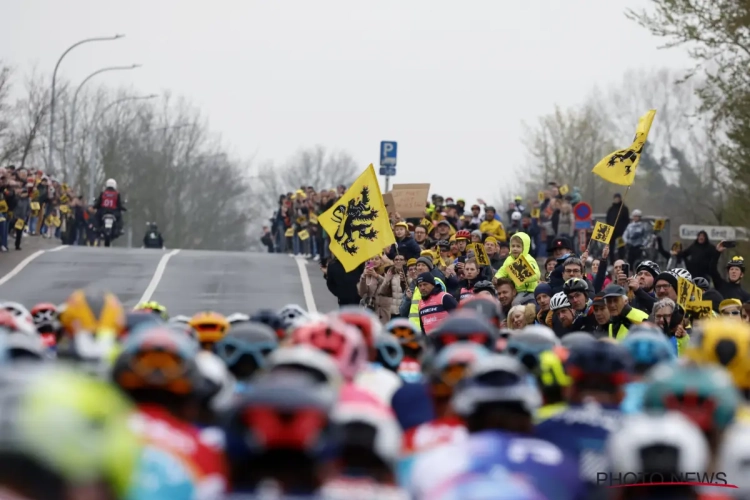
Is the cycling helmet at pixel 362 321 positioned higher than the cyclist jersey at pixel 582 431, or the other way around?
the cycling helmet at pixel 362 321

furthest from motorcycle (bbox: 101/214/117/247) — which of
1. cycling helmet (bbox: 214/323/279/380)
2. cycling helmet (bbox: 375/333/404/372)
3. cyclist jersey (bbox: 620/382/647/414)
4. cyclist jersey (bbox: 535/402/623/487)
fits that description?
cyclist jersey (bbox: 535/402/623/487)

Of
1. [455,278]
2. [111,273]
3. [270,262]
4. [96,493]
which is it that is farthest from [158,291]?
[96,493]

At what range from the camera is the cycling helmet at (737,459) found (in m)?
5.35

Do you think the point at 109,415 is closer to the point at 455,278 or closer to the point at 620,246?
the point at 455,278

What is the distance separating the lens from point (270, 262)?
3591 centimetres

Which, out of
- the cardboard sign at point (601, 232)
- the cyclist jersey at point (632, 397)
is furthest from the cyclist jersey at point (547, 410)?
the cardboard sign at point (601, 232)

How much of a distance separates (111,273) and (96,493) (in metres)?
28.1

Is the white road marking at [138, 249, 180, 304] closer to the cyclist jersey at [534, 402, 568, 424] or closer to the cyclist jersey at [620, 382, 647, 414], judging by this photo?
the cyclist jersey at [534, 402, 568, 424]

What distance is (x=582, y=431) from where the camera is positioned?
20.5 ft

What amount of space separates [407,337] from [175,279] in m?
21.9

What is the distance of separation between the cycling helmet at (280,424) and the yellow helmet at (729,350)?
3366 millimetres

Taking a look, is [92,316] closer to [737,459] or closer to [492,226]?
[737,459]

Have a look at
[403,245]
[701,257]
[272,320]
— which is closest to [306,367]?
[272,320]

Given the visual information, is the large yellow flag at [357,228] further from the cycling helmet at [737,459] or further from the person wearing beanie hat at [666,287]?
the cycling helmet at [737,459]
